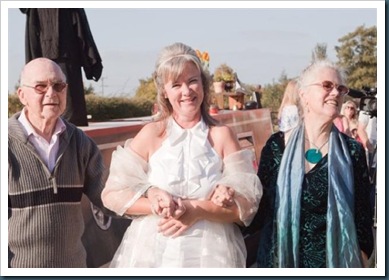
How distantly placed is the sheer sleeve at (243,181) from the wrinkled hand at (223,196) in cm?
4

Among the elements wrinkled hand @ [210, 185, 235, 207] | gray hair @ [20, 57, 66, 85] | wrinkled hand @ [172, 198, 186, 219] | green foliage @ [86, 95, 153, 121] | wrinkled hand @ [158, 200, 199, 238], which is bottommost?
wrinkled hand @ [158, 200, 199, 238]

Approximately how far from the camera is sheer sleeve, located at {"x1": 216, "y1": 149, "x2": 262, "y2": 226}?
299 cm

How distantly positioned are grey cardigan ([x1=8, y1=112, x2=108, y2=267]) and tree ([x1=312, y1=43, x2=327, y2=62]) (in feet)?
4.51

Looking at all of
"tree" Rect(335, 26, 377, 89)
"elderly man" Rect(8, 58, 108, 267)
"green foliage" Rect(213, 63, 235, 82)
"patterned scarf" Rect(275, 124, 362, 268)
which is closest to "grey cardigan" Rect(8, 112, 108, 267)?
"elderly man" Rect(8, 58, 108, 267)

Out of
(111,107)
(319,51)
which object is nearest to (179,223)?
(111,107)

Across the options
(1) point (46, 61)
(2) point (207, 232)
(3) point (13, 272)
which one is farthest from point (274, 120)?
(3) point (13, 272)

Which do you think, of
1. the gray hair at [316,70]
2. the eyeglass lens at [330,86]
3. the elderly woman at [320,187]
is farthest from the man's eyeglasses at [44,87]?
the eyeglass lens at [330,86]

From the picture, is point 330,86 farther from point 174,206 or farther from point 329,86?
point 174,206

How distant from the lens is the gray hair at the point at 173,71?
9.78 ft

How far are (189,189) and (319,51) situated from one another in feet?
3.99

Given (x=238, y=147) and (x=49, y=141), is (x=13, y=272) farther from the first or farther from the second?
(x=238, y=147)

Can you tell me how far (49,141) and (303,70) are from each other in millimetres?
1419

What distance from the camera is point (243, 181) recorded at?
301 centimetres

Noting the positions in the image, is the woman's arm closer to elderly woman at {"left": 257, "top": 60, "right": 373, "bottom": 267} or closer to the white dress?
the white dress
